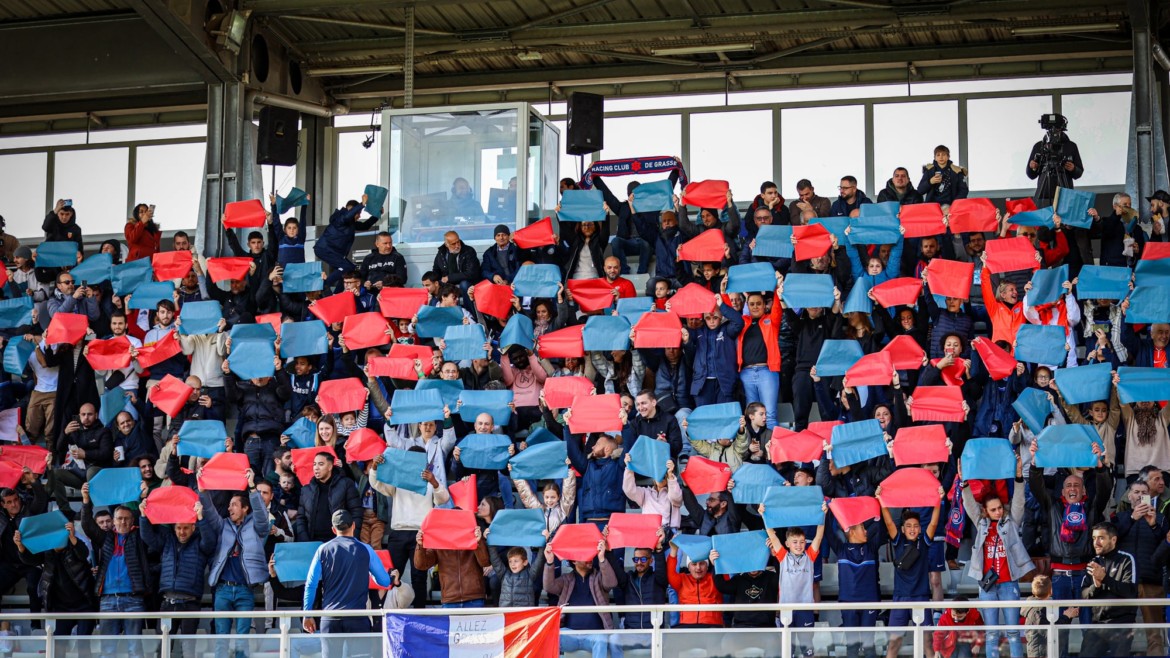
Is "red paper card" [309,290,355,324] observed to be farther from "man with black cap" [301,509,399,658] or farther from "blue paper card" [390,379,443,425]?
"man with black cap" [301,509,399,658]

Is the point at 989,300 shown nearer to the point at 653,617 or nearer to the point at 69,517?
the point at 653,617

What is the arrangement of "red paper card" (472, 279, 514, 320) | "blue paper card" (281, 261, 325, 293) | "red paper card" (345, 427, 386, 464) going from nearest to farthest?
"red paper card" (345, 427, 386, 464)
"red paper card" (472, 279, 514, 320)
"blue paper card" (281, 261, 325, 293)

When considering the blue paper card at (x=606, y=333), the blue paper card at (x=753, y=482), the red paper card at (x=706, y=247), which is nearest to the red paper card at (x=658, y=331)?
the blue paper card at (x=606, y=333)

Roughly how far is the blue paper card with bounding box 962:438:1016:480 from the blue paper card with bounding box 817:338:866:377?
61.5 inches

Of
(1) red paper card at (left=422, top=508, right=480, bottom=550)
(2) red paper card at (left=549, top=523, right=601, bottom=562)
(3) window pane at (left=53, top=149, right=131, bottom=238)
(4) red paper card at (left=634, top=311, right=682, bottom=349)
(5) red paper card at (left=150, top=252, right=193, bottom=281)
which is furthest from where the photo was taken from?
(3) window pane at (left=53, top=149, right=131, bottom=238)

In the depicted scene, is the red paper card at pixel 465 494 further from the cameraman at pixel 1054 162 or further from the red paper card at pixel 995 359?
the cameraman at pixel 1054 162

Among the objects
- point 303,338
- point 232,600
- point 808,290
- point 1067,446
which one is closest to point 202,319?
point 303,338

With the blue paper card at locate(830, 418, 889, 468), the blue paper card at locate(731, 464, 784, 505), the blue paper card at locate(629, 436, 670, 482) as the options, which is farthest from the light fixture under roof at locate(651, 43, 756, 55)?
the blue paper card at locate(731, 464, 784, 505)

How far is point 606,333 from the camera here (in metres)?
15.3

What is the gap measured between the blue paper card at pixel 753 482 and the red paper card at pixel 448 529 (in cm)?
230

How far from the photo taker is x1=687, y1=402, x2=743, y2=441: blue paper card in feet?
46.9

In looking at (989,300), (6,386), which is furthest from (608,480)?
(6,386)

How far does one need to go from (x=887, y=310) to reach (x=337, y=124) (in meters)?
12.0

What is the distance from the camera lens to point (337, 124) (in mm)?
24750
